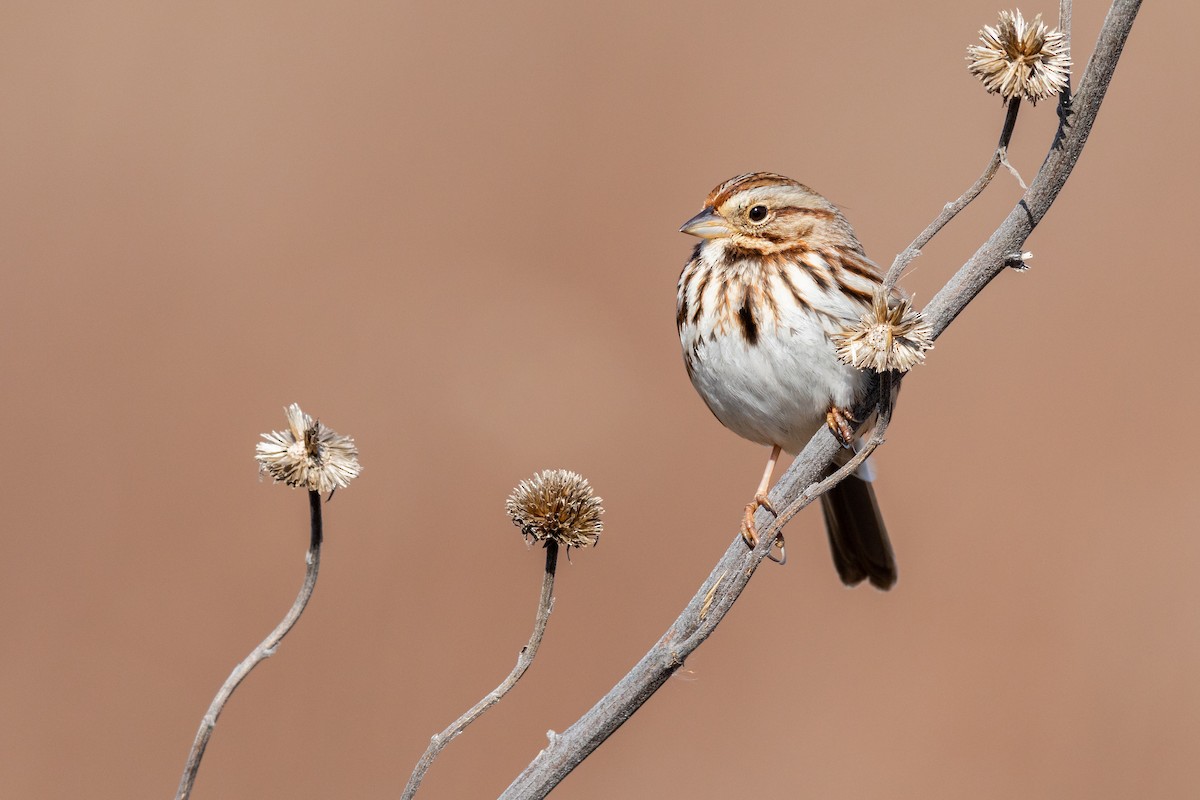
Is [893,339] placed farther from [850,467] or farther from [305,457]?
[305,457]

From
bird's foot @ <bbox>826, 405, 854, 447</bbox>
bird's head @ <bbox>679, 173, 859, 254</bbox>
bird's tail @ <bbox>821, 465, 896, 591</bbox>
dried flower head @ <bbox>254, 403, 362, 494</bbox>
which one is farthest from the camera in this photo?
bird's tail @ <bbox>821, 465, 896, 591</bbox>

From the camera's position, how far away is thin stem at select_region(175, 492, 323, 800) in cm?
150

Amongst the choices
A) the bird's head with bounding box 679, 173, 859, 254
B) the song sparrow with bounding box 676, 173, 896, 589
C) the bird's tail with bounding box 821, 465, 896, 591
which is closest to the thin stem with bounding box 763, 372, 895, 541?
the song sparrow with bounding box 676, 173, 896, 589

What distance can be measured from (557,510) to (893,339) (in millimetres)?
546

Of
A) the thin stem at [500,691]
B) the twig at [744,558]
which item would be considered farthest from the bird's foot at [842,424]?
the thin stem at [500,691]

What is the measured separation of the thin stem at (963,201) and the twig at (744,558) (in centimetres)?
5

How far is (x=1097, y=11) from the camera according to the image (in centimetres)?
730

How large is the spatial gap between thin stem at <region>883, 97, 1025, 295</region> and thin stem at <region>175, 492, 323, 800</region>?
0.80 m

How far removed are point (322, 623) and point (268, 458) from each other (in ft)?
14.0

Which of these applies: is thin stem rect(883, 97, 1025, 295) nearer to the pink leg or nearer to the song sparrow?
the pink leg

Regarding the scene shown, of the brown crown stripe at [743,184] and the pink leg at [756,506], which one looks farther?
the brown crown stripe at [743,184]

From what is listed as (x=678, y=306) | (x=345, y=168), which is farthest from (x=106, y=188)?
(x=678, y=306)

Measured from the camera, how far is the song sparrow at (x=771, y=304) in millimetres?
3002

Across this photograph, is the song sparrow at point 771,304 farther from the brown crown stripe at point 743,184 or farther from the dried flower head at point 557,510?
the dried flower head at point 557,510
